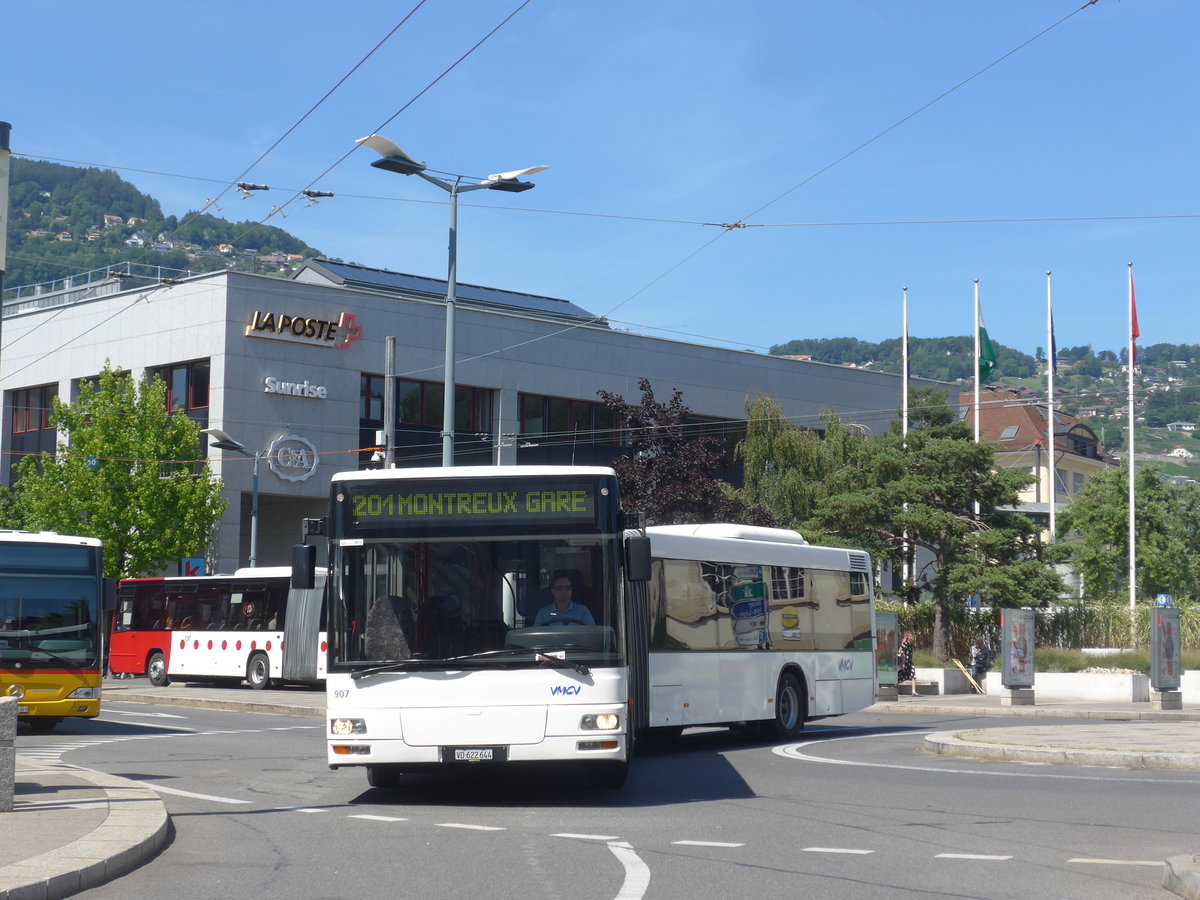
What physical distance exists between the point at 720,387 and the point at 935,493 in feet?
67.0

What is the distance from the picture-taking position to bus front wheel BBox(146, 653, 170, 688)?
3916cm

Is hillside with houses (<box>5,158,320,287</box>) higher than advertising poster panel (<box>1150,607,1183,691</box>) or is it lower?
higher

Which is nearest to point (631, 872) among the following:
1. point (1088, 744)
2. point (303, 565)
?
point (303, 565)

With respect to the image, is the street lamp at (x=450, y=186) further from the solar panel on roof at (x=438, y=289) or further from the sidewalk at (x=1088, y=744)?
the solar panel on roof at (x=438, y=289)

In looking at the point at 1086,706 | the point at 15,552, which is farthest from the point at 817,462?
the point at 15,552

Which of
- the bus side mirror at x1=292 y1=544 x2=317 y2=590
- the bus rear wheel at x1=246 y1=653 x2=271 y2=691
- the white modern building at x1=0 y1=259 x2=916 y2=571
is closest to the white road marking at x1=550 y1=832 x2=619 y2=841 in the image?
the bus side mirror at x1=292 y1=544 x2=317 y2=590

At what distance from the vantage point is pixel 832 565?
831 inches

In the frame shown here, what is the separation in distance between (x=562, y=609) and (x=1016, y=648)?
20.4 meters

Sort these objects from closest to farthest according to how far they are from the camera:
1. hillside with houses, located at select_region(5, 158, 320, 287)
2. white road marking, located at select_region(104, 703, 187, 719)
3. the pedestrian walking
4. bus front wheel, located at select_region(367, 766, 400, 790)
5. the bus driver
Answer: the bus driver < bus front wheel, located at select_region(367, 766, 400, 790) < white road marking, located at select_region(104, 703, 187, 719) < the pedestrian walking < hillside with houses, located at select_region(5, 158, 320, 287)

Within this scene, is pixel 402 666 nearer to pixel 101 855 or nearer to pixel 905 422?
pixel 101 855

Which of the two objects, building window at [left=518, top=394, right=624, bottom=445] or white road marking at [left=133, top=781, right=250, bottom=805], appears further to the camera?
building window at [left=518, top=394, right=624, bottom=445]

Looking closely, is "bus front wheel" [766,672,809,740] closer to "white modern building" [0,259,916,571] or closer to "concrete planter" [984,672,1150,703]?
"concrete planter" [984,672,1150,703]

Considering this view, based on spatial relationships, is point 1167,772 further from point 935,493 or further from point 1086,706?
point 935,493

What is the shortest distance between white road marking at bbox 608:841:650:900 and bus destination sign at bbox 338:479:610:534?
126 inches
